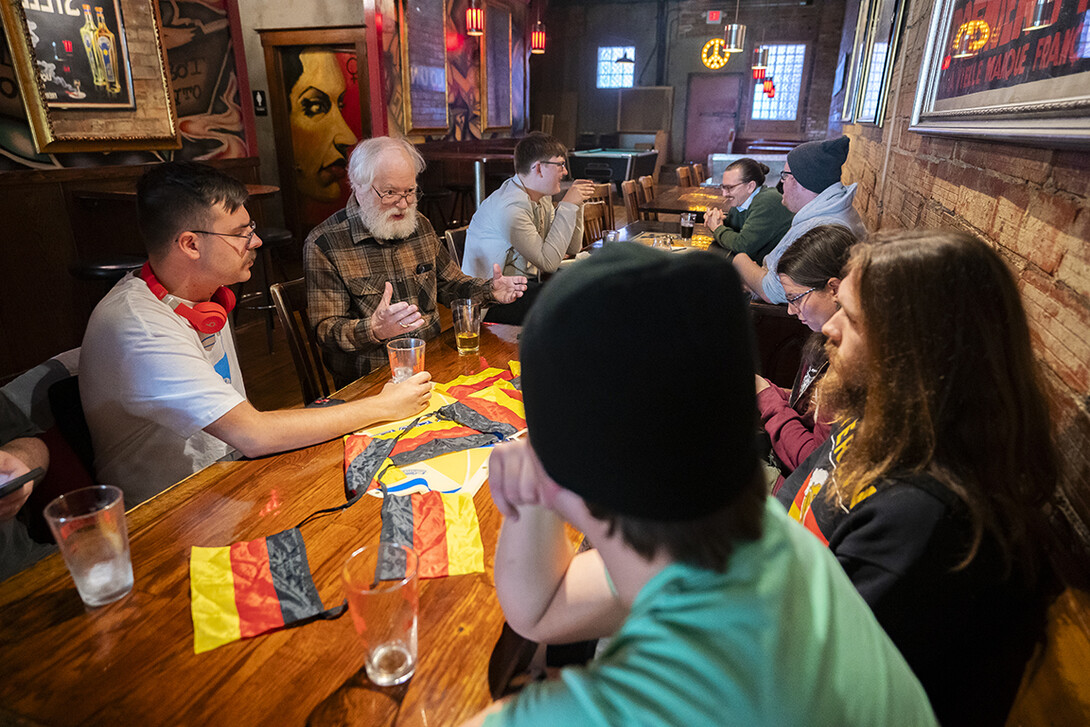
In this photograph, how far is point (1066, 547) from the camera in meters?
0.99

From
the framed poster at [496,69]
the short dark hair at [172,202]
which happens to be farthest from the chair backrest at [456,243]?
the framed poster at [496,69]

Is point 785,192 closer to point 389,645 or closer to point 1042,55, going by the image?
point 1042,55

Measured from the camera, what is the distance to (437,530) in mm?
1051

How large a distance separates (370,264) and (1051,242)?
1976 millimetres

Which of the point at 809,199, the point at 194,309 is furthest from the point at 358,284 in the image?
the point at 809,199

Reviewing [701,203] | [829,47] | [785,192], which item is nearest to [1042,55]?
[785,192]

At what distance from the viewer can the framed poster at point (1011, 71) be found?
3.50 ft

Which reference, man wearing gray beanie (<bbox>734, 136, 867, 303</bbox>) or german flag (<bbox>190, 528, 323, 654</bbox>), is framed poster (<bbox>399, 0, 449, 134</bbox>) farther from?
german flag (<bbox>190, 528, 323, 654</bbox>)

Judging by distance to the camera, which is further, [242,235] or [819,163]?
[819,163]

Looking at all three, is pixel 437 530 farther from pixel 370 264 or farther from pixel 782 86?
pixel 782 86

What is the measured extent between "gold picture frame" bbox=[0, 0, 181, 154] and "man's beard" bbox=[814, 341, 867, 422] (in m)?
4.27

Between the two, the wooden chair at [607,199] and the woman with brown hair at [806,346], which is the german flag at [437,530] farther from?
the wooden chair at [607,199]

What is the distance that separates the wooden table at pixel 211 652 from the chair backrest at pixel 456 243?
2264 mm

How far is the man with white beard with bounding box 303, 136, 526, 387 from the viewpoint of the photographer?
82.6 inches
